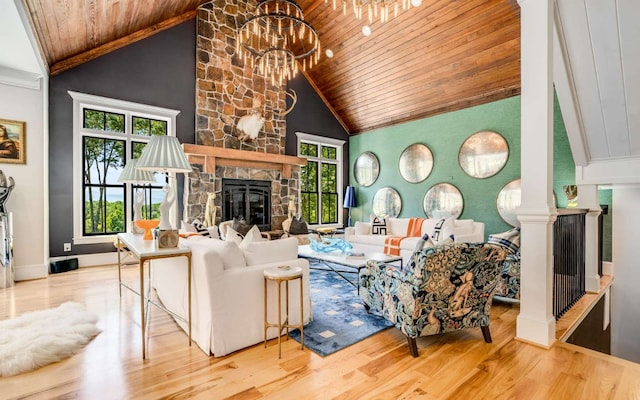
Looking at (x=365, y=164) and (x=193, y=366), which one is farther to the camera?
(x=365, y=164)

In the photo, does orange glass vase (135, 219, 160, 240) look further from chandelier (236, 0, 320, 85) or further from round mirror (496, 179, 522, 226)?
round mirror (496, 179, 522, 226)

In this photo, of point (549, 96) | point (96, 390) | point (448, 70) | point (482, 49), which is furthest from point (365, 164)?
point (96, 390)

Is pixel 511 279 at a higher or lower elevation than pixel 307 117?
lower

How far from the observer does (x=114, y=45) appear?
5285 mm

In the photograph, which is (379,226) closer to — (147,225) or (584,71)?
(584,71)

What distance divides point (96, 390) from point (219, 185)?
4808 millimetres

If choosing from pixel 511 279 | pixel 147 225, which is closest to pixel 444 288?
pixel 511 279

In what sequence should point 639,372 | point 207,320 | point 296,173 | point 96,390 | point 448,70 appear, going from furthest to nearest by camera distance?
point 296,173, point 448,70, point 207,320, point 639,372, point 96,390

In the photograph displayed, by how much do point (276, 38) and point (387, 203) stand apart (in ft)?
15.1

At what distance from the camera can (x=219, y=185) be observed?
6.40 metres

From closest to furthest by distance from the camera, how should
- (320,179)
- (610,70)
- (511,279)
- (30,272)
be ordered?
1. (610,70)
2. (511,279)
3. (30,272)
4. (320,179)

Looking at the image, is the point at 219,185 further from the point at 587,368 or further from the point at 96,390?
the point at 587,368

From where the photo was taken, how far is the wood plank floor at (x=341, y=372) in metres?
1.87

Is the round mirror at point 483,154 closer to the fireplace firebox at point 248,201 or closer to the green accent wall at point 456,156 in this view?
the green accent wall at point 456,156
